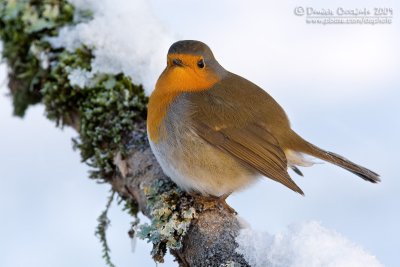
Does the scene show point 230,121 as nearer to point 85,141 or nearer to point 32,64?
point 85,141

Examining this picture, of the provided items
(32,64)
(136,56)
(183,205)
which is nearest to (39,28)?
(32,64)

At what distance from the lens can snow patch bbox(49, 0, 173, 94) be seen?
4301 mm

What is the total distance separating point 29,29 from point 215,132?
68.0 inches

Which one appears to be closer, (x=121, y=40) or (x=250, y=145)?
(x=250, y=145)

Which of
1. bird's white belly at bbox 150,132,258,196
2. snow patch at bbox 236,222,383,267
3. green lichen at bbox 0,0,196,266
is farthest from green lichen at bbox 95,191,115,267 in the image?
snow patch at bbox 236,222,383,267

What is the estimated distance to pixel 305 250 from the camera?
2.56 m

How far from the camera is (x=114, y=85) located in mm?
4188

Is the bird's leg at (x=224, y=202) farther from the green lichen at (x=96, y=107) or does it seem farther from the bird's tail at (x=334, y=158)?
the green lichen at (x=96, y=107)

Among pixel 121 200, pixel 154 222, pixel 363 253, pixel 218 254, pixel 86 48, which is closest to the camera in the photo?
pixel 363 253

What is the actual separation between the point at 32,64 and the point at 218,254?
232 cm

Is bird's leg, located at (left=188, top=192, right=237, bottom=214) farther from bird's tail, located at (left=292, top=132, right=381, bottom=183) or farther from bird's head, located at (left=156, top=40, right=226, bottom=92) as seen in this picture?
bird's head, located at (left=156, top=40, right=226, bottom=92)

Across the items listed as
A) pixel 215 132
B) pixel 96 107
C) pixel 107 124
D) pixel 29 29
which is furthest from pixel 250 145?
pixel 29 29

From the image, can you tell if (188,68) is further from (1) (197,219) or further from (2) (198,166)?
(1) (197,219)

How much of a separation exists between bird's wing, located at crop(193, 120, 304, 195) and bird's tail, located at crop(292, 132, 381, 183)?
196 mm
